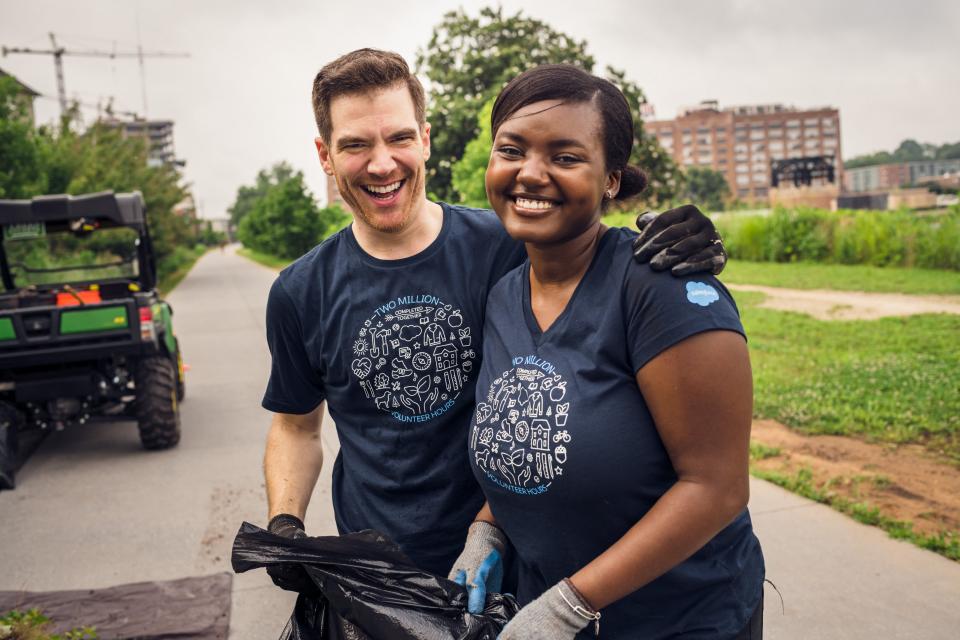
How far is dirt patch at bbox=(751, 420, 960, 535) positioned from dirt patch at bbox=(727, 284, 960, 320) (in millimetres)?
7090

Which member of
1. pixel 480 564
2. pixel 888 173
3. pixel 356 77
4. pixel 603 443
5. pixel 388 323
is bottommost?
pixel 480 564

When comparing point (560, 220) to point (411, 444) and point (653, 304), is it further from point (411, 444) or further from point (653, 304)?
point (411, 444)

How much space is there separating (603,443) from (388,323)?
0.83m

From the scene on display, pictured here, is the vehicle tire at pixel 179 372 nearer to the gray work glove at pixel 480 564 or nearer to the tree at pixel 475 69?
the gray work glove at pixel 480 564

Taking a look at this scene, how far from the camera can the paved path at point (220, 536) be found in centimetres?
405

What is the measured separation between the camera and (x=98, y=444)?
27.2ft

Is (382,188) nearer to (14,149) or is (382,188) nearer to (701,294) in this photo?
(701,294)

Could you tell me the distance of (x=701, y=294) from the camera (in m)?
1.57

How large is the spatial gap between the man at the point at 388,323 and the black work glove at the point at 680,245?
68 cm

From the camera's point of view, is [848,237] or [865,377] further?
[848,237]

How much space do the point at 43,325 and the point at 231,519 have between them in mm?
2707

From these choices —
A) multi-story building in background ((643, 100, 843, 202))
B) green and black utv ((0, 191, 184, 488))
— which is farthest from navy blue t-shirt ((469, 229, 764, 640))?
multi-story building in background ((643, 100, 843, 202))

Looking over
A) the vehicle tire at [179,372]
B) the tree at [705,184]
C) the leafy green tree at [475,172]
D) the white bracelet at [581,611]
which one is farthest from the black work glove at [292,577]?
the tree at [705,184]

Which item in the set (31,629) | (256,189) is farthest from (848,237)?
(256,189)
